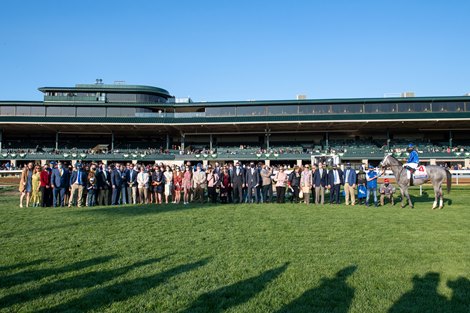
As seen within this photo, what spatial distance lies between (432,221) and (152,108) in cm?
4665

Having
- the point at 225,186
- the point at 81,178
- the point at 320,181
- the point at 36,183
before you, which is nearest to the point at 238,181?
the point at 225,186

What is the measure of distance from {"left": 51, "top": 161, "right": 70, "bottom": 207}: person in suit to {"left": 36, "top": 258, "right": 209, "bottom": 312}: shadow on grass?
425 inches

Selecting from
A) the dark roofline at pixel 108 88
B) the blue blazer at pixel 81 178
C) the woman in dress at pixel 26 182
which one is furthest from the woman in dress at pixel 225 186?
the dark roofline at pixel 108 88

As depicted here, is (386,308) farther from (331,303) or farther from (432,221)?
(432,221)

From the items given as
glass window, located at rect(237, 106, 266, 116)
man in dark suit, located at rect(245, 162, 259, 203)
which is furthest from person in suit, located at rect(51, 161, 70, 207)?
glass window, located at rect(237, 106, 266, 116)

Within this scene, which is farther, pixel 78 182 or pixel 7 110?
pixel 7 110

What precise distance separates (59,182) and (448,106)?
47731 mm

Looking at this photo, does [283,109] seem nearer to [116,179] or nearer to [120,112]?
[120,112]

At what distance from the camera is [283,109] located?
49.5m

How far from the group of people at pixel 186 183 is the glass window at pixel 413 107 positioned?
117ft

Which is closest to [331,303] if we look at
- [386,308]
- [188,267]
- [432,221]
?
[386,308]

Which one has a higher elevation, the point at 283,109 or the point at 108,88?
the point at 108,88

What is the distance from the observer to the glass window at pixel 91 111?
51.2 meters

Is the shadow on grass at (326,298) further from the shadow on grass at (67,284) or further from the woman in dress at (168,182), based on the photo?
the woman in dress at (168,182)
